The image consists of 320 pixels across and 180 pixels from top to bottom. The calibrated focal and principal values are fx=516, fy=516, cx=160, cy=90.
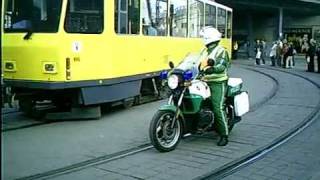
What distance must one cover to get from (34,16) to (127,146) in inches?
137

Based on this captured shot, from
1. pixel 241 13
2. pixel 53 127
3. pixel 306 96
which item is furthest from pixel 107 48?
pixel 241 13

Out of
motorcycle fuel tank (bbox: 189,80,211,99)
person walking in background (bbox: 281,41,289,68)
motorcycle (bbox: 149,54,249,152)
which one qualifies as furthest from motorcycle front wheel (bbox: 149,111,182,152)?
person walking in background (bbox: 281,41,289,68)

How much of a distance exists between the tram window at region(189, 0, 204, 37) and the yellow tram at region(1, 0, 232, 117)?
13.2ft

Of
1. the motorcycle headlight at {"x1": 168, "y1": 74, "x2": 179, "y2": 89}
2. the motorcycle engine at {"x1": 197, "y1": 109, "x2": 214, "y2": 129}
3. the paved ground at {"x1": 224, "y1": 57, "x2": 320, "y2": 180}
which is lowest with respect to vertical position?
the paved ground at {"x1": 224, "y1": 57, "x2": 320, "y2": 180}

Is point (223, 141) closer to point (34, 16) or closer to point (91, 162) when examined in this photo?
point (91, 162)

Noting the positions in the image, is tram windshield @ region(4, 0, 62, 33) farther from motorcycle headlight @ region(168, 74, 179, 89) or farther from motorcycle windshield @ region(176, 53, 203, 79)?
motorcycle headlight @ region(168, 74, 179, 89)

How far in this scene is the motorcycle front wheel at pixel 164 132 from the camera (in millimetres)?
6996

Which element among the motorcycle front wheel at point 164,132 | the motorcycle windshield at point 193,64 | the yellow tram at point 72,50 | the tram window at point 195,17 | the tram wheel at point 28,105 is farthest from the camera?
the tram window at point 195,17

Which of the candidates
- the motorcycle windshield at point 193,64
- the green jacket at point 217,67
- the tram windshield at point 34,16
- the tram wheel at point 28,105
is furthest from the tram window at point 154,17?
the green jacket at point 217,67

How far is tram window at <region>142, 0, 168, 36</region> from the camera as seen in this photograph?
12.1 meters

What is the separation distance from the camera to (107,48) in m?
10.2

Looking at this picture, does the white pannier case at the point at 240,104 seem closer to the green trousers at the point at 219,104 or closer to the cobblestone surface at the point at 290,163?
the green trousers at the point at 219,104

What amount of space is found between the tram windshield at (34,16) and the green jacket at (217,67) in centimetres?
326

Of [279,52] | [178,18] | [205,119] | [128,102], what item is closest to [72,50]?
[128,102]
